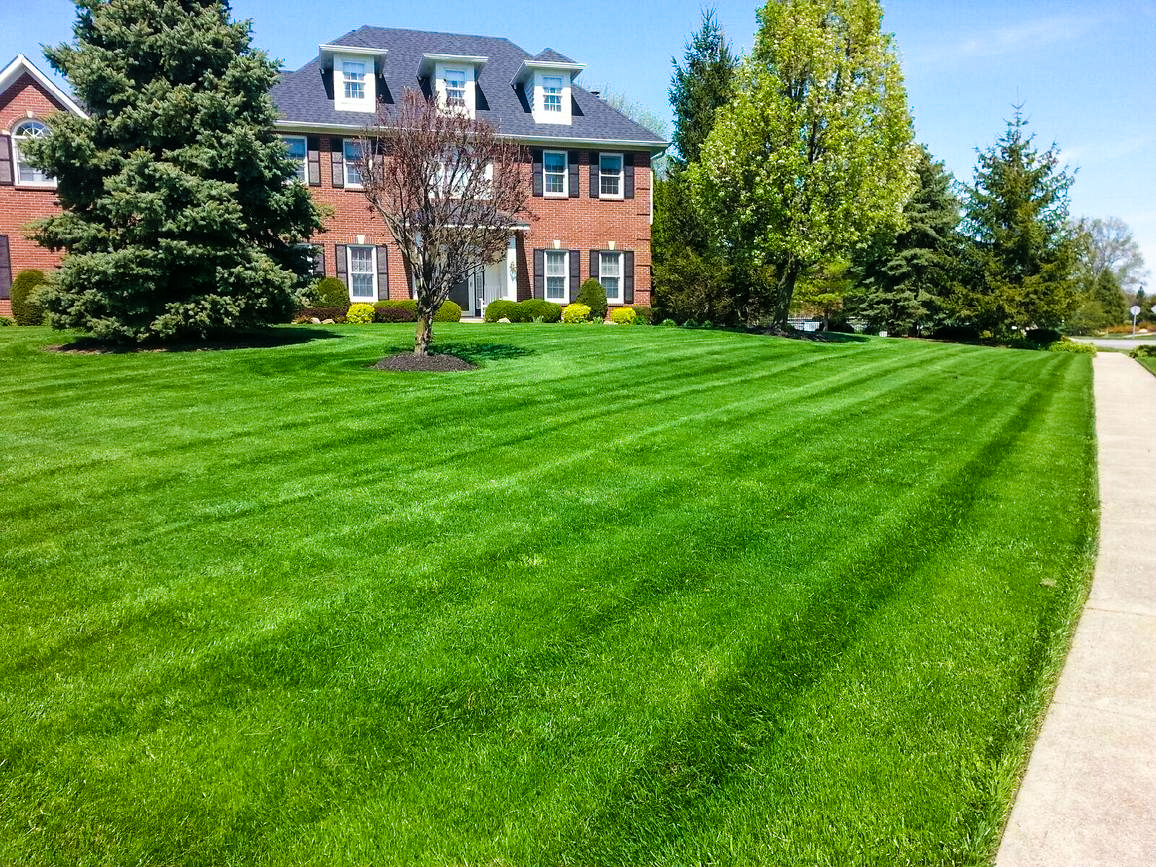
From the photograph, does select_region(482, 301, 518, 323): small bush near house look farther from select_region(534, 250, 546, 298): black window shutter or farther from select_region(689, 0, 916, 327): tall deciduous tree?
select_region(689, 0, 916, 327): tall deciduous tree

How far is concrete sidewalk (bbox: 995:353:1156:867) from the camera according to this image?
8.07ft

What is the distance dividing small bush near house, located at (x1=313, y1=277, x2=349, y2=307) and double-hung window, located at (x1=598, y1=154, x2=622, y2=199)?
889 cm

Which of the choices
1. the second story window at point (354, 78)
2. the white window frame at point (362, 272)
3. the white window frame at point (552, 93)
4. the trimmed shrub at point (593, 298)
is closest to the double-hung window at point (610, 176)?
the white window frame at point (552, 93)

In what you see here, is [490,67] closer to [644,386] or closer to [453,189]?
[453,189]

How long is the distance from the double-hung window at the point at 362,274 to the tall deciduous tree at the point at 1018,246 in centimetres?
2042

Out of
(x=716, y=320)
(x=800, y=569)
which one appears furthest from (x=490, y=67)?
(x=800, y=569)

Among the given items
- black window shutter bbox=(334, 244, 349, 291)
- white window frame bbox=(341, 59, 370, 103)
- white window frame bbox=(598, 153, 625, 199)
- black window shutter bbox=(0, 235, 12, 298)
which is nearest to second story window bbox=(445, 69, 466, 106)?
white window frame bbox=(341, 59, 370, 103)

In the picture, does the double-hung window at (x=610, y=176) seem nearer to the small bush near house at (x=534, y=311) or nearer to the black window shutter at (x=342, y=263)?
the small bush near house at (x=534, y=311)

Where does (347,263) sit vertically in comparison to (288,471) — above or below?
above

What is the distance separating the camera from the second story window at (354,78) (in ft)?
77.9

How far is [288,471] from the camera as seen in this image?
6.43 metres

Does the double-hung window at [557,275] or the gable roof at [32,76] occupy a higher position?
the gable roof at [32,76]

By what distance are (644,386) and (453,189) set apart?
411 cm

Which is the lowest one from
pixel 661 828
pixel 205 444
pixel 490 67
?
pixel 661 828
